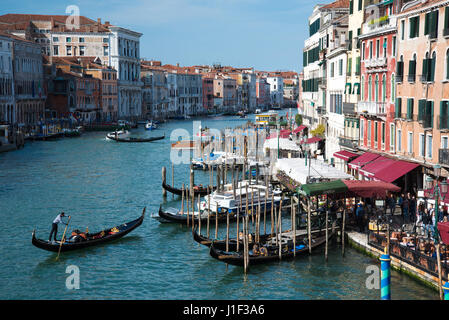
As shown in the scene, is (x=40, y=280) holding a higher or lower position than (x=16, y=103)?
lower

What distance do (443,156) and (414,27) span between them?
316 cm

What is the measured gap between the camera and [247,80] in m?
104

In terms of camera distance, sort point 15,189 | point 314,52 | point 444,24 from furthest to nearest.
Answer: point 314,52, point 15,189, point 444,24

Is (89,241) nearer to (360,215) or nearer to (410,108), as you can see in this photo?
(360,215)

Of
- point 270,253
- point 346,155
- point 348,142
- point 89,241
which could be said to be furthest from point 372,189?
Result: point 348,142

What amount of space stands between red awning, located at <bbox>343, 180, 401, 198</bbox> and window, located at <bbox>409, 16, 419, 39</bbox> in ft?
11.1

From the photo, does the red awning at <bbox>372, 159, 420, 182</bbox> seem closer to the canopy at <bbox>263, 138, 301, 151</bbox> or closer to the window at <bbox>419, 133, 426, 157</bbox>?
the window at <bbox>419, 133, 426, 157</bbox>

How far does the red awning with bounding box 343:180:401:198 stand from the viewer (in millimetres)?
12250

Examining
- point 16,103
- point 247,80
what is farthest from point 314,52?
point 247,80

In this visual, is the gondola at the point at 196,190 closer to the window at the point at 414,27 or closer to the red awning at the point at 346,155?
the red awning at the point at 346,155

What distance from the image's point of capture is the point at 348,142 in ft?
59.6

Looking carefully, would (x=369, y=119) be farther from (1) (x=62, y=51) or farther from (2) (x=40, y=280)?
(1) (x=62, y=51)

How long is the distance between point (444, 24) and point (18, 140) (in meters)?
Answer: 27.9
